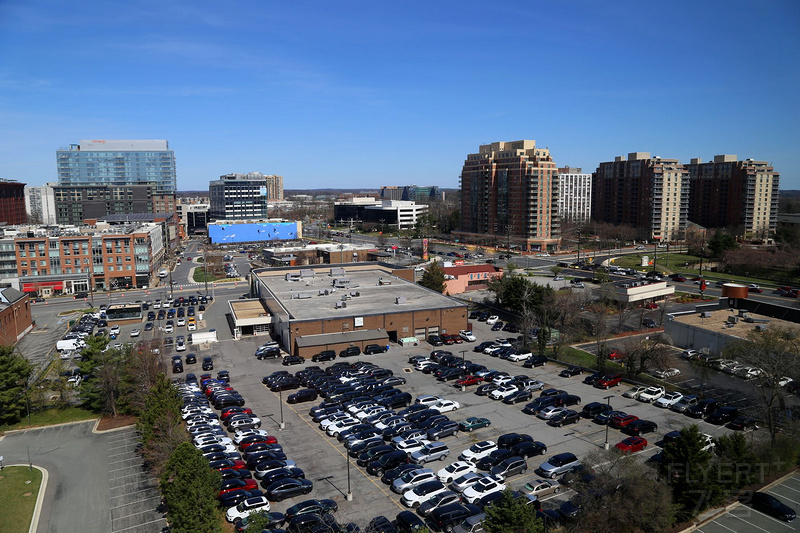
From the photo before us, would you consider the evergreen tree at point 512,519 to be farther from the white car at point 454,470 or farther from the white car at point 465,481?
the white car at point 454,470

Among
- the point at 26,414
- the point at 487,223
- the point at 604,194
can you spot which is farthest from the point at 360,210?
the point at 26,414

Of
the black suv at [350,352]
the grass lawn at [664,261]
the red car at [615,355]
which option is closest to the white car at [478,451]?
the black suv at [350,352]

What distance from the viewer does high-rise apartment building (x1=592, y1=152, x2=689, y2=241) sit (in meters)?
96.7

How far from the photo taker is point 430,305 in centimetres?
4109

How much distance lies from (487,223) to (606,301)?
54.6 m

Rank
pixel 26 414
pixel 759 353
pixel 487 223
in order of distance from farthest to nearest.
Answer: pixel 487 223 < pixel 26 414 < pixel 759 353

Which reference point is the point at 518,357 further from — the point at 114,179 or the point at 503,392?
the point at 114,179

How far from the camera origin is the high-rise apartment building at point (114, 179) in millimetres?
112250

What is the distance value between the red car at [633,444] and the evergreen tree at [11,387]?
28.6 meters

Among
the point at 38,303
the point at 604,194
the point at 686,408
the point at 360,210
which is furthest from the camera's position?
the point at 360,210

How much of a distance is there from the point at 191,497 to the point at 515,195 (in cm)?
8292

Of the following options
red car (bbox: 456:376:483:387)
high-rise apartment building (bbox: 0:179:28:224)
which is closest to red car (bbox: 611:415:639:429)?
red car (bbox: 456:376:483:387)

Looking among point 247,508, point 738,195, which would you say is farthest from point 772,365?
point 738,195

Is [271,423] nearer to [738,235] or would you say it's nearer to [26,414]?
[26,414]
